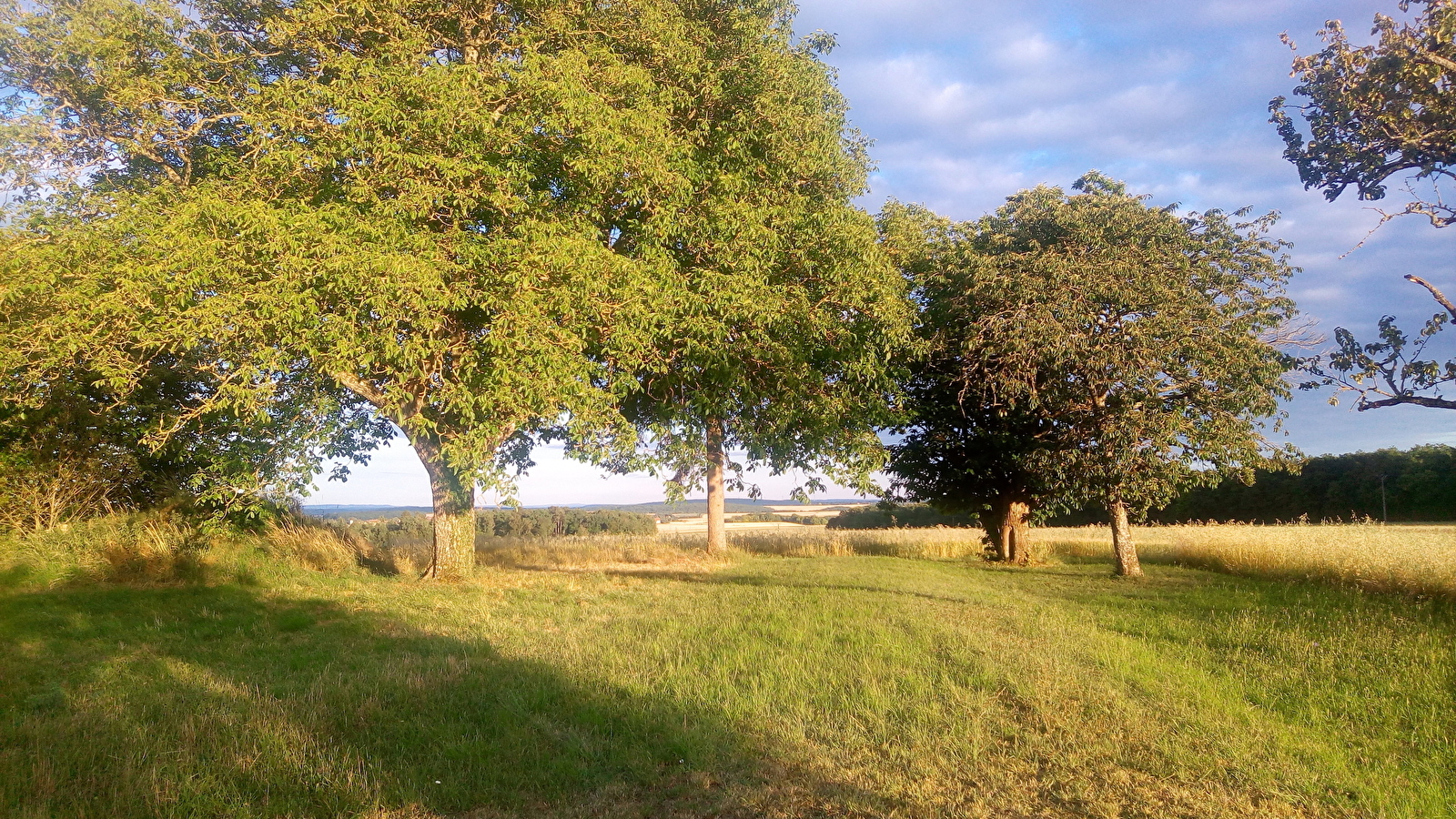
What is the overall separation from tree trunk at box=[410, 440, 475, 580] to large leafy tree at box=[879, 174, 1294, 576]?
10329 mm

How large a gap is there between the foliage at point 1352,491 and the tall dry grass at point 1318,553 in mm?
22526

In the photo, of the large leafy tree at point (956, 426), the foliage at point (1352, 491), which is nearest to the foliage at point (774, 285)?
the large leafy tree at point (956, 426)

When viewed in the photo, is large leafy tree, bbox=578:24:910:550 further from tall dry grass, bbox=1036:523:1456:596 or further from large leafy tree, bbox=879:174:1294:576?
tall dry grass, bbox=1036:523:1456:596

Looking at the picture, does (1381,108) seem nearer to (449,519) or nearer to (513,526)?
(449,519)

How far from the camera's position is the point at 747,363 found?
1568cm

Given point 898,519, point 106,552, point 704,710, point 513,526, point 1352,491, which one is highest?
point 106,552

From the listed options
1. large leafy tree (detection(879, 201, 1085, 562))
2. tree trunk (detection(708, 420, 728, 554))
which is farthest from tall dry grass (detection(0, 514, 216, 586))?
large leafy tree (detection(879, 201, 1085, 562))

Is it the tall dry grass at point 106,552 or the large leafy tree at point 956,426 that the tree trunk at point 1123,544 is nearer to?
the large leafy tree at point 956,426

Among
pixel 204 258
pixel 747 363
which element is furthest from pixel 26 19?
pixel 747 363

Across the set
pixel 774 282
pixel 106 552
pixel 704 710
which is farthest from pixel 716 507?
pixel 704 710

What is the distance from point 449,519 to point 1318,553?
61.9 feet

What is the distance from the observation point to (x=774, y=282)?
15180 mm

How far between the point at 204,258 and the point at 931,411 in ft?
54.4

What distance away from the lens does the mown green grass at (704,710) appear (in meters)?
4.53
